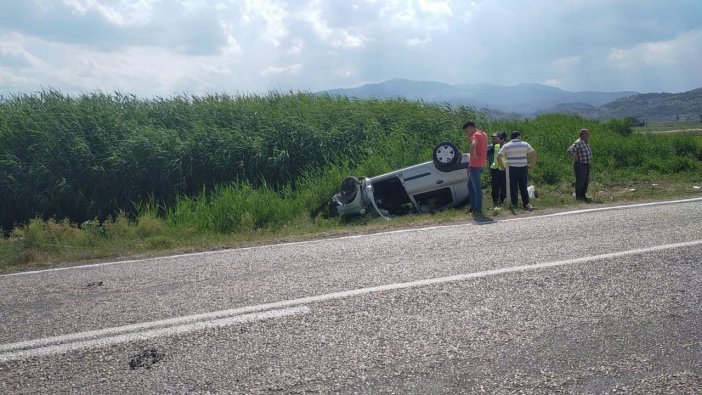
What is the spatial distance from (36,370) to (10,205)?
13.2 metres

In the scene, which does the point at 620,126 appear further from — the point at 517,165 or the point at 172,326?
the point at 172,326

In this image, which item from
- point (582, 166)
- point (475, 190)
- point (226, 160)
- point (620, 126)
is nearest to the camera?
point (475, 190)

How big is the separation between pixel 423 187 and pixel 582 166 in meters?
3.92

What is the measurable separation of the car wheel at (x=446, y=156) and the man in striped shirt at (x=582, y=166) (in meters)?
3.13

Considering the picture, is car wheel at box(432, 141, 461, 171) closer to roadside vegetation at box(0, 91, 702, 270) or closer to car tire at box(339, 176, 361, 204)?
roadside vegetation at box(0, 91, 702, 270)

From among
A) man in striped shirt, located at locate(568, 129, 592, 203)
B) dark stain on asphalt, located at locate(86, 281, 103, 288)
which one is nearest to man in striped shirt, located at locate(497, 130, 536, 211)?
man in striped shirt, located at locate(568, 129, 592, 203)

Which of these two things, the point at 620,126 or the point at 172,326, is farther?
the point at 620,126

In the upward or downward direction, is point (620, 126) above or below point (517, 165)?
above

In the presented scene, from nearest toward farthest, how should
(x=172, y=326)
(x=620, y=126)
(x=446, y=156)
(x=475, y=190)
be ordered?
(x=172, y=326), (x=475, y=190), (x=446, y=156), (x=620, y=126)

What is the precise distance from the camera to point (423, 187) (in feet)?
40.3

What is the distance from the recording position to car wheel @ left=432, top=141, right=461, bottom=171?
1218 centimetres

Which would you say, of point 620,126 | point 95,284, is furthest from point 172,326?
point 620,126

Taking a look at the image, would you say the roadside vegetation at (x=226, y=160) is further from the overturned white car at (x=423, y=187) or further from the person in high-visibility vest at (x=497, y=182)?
the person in high-visibility vest at (x=497, y=182)

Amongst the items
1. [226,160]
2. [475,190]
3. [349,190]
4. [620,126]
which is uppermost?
[226,160]
